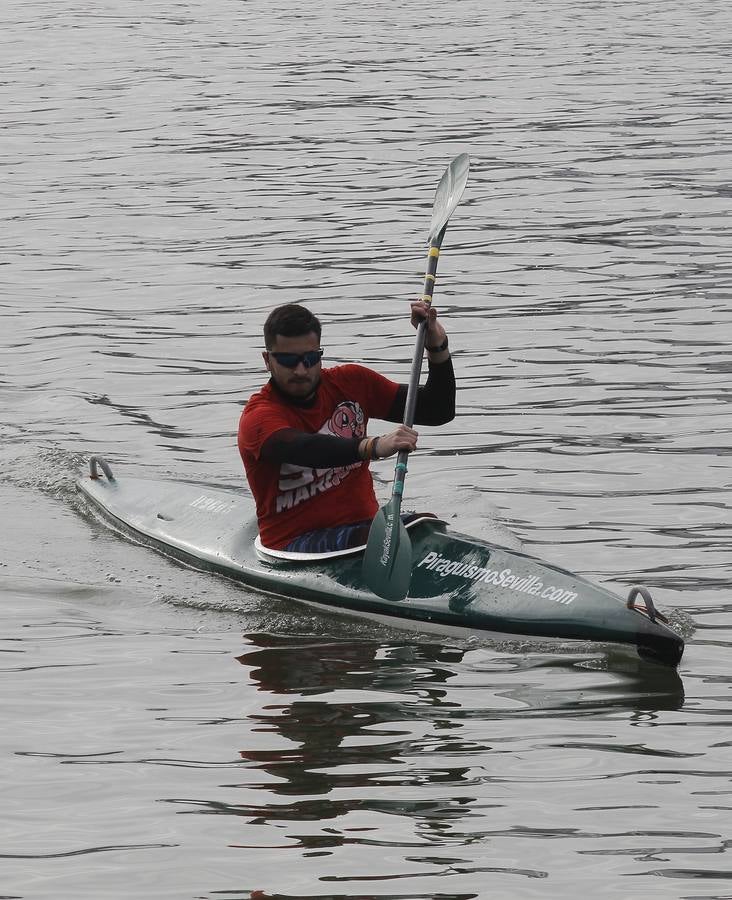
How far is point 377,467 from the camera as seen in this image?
10.1 m

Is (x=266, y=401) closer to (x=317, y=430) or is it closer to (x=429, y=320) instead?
(x=317, y=430)

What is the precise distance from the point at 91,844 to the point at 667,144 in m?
17.3

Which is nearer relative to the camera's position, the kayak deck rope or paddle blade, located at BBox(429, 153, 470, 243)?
the kayak deck rope

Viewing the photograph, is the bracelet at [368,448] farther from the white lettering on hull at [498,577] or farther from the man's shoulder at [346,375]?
the white lettering on hull at [498,577]

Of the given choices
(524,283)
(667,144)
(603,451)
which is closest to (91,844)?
(603,451)

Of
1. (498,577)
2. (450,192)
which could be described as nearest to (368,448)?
(498,577)

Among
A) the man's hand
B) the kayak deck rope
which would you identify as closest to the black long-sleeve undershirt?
the man's hand

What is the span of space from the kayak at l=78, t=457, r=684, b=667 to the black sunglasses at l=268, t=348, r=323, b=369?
972mm

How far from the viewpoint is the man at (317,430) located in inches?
280

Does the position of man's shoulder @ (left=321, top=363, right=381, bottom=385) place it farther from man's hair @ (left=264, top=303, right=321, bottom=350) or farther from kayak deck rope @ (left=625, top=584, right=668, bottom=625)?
kayak deck rope @ (left=625, top=584, right=668, bottom=625)

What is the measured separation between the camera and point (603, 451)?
9.86 m

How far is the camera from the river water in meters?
4.86

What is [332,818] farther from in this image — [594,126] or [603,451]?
[594,126]

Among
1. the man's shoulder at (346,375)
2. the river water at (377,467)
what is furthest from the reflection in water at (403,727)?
the man's shoulder at (346,375)
